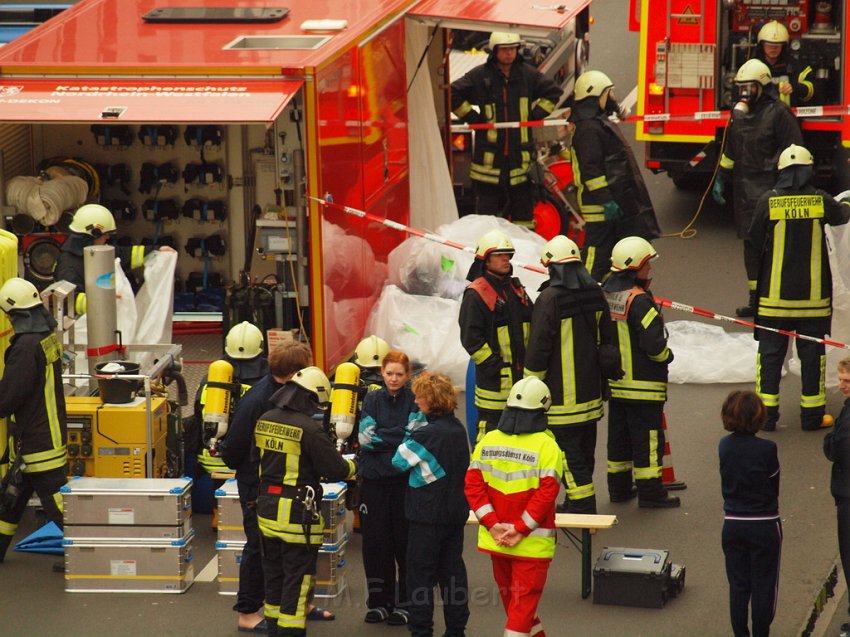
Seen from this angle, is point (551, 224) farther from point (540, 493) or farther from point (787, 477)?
point (540, 493)

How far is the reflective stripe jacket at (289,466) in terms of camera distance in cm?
775

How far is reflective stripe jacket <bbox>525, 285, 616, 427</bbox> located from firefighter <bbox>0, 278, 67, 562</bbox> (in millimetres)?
2806

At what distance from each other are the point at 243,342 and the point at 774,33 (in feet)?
23.0

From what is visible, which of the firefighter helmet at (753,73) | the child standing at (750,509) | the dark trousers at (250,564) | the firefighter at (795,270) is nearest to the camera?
the child standing at (750,509)

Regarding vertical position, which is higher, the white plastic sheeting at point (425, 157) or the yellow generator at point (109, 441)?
the white plastic sheeting at point (425, 157)

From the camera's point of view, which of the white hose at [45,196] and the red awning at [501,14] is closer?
the white hose at [45,196]

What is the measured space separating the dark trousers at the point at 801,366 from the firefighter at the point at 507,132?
399 cm

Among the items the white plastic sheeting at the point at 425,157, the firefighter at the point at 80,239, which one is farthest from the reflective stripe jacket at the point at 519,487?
the white plastic sheeting at the point at 425,157

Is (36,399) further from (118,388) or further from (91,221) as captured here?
(91,221)

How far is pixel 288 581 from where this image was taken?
25.7ft

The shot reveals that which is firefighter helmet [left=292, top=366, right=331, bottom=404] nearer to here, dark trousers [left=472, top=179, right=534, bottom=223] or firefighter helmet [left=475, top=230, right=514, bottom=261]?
firefighter helmet [left=475, top=230, right=514, bottom=261]


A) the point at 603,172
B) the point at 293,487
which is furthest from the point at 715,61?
the point at 293,487

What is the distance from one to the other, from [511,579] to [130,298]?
5.00 metres

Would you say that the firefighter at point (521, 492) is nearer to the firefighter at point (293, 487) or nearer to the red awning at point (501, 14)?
the firefighter at point (293, 487)
